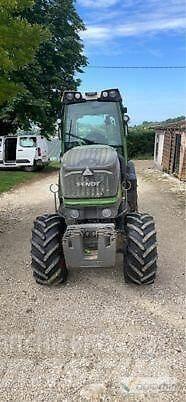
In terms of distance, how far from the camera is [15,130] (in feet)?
83.1

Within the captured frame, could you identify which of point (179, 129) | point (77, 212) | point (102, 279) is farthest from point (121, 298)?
point (179, 129)

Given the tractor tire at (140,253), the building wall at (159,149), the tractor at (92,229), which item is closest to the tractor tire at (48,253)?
the tractor at (92,229)

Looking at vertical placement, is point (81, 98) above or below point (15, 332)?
above

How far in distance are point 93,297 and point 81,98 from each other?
297cm

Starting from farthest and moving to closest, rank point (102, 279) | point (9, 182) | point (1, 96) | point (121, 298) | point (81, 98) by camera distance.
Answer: point (9, 182)
point (1, 96)
point (81, 98)
point (102, 279)
point (121, 298)

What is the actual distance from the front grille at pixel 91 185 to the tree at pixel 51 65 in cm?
1549

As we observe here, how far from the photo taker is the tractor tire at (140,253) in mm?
5410

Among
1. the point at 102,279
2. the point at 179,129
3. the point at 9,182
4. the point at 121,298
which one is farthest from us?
the point at 179,129

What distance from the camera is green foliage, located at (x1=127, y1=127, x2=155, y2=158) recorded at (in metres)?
36.8

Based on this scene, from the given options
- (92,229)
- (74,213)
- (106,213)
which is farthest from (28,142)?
(92,229)

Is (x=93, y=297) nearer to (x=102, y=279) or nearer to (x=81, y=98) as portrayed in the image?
(x=102, y=279)

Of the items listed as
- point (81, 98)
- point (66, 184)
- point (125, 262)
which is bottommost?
point (125, 262)

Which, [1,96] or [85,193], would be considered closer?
[85,193]

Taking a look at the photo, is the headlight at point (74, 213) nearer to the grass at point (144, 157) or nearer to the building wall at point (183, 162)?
the building wall at point (183, 162)
